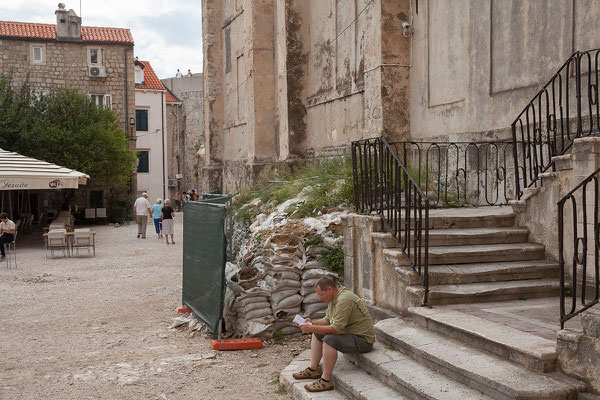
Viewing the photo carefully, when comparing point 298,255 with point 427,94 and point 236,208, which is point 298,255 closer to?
point 427,94

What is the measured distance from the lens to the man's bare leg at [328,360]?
5766 mm

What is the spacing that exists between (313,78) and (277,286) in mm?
9880

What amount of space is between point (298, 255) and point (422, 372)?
3688 mm

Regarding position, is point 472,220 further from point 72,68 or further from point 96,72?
point 72,68

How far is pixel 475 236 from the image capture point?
282 inches

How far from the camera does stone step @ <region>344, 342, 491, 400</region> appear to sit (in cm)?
458

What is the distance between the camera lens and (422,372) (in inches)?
202

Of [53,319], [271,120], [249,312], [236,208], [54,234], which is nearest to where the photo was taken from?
[249,312]

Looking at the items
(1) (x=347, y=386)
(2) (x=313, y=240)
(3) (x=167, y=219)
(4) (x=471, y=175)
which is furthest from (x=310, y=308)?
(3) (x=167, y=219)

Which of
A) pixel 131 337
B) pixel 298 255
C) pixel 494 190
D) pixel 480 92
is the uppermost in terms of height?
pixel 480 92

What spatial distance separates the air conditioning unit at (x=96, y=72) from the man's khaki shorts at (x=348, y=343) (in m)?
29.4

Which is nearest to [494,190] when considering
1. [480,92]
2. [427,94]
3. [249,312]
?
[480,92]

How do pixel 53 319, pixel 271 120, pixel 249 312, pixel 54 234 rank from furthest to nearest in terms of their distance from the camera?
pixel 271 120 < pixel 54 234 < pixel 53 319 < pixel 249 312

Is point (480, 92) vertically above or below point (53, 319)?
above
